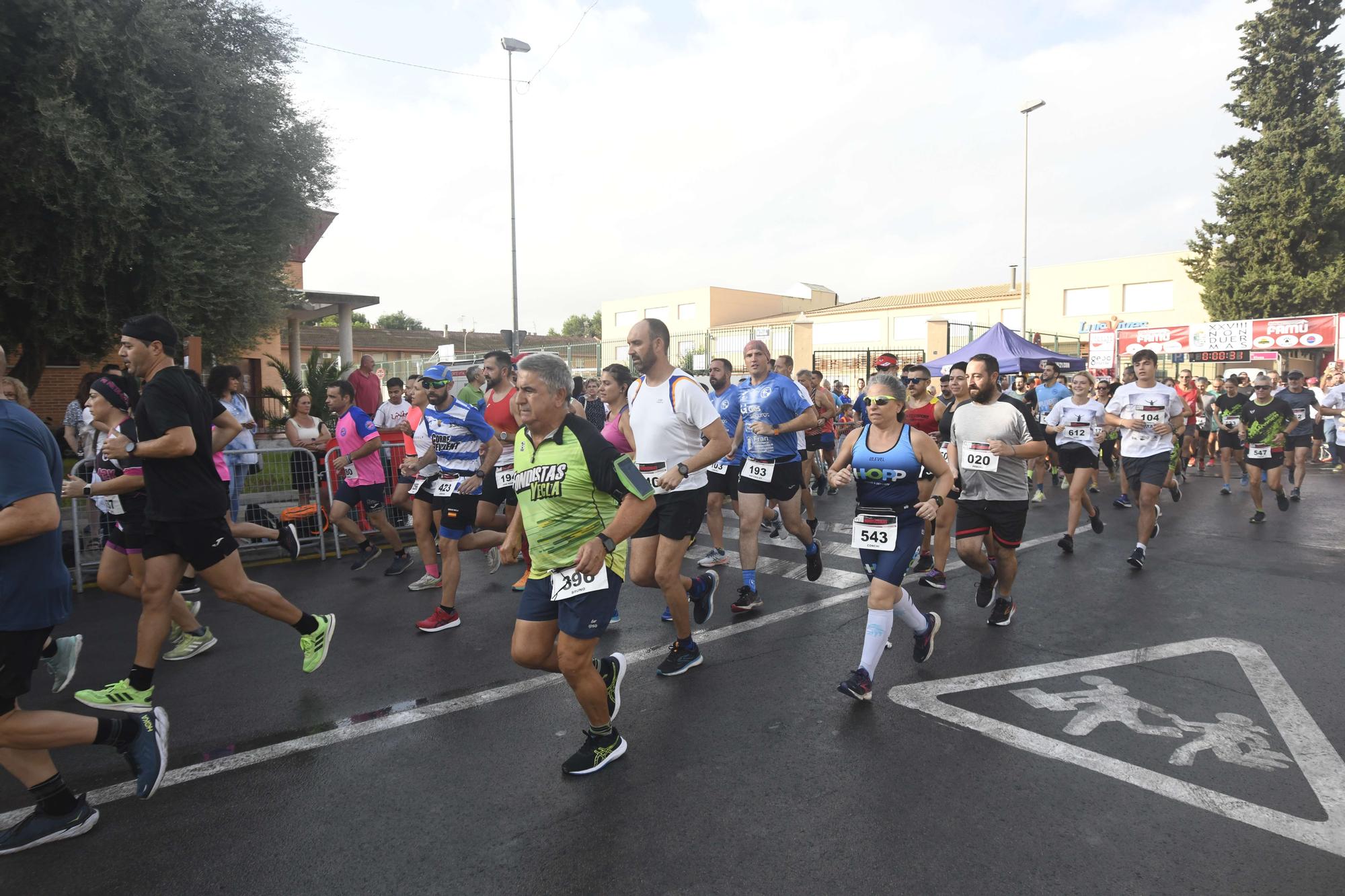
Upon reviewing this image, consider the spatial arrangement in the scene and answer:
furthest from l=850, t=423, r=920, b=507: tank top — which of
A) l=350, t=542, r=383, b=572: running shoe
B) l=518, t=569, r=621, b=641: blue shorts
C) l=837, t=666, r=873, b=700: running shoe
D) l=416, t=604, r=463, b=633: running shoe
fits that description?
l=350, t=542, r=383, b=572: running shoe

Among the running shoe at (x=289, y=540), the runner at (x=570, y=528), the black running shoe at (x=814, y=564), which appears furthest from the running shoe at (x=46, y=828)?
the running shoe at (x=289, y=540)

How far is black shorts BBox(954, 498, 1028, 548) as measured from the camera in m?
5.55

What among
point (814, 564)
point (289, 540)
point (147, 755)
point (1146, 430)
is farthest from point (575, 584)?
point (1146, 430)

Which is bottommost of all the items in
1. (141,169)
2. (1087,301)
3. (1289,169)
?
(141,169)

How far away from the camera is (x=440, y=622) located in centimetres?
573

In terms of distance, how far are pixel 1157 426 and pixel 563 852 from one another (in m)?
7.17

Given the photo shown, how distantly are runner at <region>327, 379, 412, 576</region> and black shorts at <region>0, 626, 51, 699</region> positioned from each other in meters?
4.75

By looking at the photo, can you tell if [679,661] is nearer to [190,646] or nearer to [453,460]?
[453,460]

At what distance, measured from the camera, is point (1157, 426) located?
24.9ft

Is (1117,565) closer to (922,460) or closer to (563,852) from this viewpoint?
(922,460)

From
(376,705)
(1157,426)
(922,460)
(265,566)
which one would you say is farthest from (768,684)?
(265,566)

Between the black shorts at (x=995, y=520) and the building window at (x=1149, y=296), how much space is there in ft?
142

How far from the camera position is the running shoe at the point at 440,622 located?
5.69 metres

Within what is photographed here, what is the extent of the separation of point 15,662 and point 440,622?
2940mm
